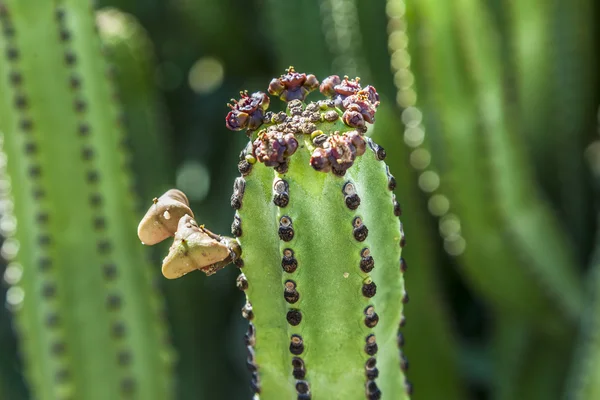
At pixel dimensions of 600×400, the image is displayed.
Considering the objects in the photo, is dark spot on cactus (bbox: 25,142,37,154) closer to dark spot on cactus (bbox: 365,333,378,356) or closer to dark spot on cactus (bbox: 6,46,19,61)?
dark spot on cactus (bbox: 6,46,19,61)

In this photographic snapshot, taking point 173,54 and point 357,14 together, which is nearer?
point 357,14

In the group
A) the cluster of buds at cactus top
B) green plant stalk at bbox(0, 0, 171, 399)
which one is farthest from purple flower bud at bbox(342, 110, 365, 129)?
green plant stalk at bbox(0, 0, 171, 399)

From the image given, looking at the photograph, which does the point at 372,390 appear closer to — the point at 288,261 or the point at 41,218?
the point at 288,261

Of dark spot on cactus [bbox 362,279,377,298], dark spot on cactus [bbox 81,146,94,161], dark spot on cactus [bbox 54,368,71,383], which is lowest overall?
dark spot on cactus [bbox 54,368,71,383]

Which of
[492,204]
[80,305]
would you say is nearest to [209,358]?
[80,305]

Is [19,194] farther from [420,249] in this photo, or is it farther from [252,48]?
[252,48]

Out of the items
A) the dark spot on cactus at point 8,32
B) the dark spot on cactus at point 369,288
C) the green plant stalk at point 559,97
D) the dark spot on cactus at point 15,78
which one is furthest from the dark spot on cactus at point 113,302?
the green plant stalk at point 559,97

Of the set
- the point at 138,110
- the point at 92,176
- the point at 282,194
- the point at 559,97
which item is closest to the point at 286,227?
the point at 282,194
